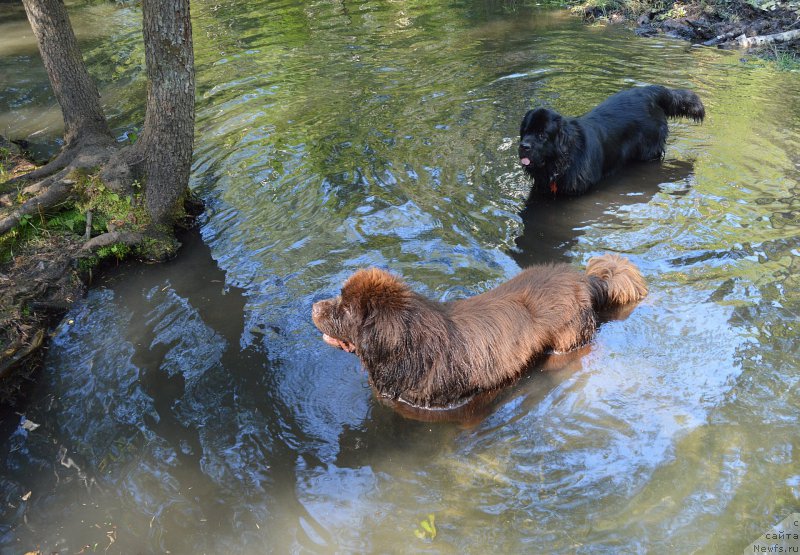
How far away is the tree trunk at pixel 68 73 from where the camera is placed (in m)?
7.83

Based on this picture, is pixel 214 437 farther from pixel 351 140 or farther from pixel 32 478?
pixel 351 140

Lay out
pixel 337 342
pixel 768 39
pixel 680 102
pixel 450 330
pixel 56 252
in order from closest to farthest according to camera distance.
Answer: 1. pixel 450 330
2. pixel 337 342
3. pixel 56 252
4. pixel 680 102
5. pixel 768 39

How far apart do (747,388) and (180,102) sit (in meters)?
6.39

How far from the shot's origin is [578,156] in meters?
7.28

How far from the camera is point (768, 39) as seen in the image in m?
11.7

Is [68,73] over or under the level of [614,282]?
over

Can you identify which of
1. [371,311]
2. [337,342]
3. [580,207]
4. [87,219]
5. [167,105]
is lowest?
[580,207]

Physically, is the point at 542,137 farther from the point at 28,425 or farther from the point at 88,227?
the point at 28,425

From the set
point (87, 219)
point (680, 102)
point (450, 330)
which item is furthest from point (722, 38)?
point (87, 219)

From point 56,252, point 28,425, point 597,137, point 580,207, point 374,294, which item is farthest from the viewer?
point 597,137

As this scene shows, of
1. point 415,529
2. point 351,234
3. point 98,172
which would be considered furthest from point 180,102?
point 415,529

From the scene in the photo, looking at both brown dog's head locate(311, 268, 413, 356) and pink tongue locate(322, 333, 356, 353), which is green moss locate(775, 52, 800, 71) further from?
pink tongue locate(322, 333, 356, 353)

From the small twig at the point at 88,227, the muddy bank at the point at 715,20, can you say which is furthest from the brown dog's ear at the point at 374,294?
the muddy bank at the point at 715,20

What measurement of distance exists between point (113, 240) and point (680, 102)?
301 inches
